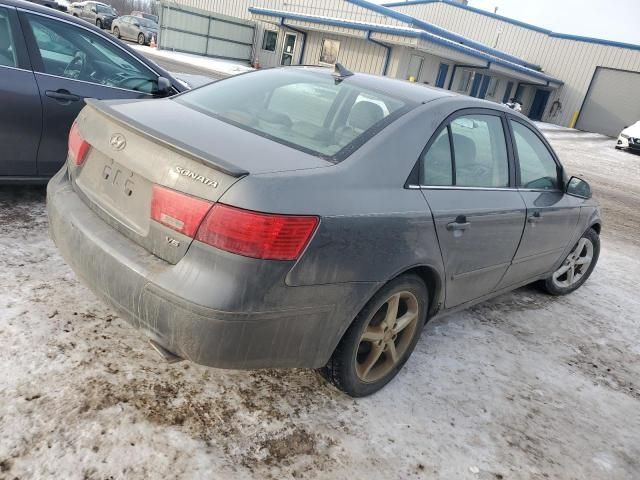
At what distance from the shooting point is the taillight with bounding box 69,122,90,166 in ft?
8.59

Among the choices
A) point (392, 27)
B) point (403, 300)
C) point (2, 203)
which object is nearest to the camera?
point (403, 300)

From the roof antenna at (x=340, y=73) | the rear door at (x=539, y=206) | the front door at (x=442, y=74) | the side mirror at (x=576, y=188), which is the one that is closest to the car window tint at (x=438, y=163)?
the roof antenna at (x=340, y=73)

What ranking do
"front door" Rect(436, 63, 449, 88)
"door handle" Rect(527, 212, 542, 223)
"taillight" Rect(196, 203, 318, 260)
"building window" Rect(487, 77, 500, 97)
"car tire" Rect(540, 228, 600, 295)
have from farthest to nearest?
"building window" Rect(487, 77, 500, 97), "front door" Rect(436, 63, 449, 88), "car tire" Rect(540, 228, 600, 295), "door handle" Rect(527, 212, 542, 223), "taillight" Rect(196, 203, 318, 260)

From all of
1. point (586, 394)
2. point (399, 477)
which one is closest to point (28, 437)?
point (399, 477)

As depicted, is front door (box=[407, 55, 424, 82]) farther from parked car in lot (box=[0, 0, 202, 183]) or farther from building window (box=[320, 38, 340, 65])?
parked car in lot (box=[0, 0, 202, 183])

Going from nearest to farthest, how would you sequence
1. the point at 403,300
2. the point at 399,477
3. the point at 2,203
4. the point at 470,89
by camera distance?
the point at 399,477 < the point at 403,300 < the point at 2,203 < the point at 470,89

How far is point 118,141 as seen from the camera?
2.39 metres

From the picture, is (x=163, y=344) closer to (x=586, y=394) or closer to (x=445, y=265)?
(x=445, y=265)

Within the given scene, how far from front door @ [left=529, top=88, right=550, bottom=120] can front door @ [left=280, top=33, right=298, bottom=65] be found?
1715 cm

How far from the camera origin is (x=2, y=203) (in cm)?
419

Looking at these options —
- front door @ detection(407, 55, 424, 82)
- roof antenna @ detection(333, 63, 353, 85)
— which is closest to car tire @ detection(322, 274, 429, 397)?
roof antenna @ detection(333, 63, 353, 85)

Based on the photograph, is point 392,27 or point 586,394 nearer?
point 586,394

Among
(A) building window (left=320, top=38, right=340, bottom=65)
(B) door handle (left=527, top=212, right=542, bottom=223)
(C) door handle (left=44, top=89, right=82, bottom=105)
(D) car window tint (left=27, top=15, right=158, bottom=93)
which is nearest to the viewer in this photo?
(B) door handle (left=527, top=212, right=542, bottom=223)

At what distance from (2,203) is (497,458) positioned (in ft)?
13.3
